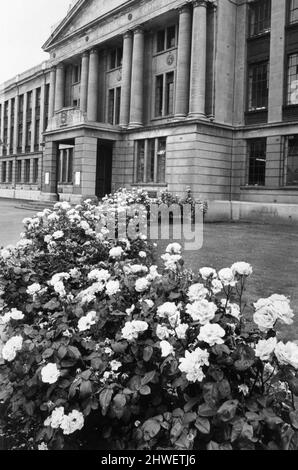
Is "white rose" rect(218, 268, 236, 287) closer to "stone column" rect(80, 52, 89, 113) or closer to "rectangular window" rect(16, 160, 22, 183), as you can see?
"stone column" rect(80, 52, 89, 113)

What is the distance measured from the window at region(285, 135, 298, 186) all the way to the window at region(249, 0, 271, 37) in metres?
7.14

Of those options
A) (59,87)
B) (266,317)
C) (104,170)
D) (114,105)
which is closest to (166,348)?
(266,317)

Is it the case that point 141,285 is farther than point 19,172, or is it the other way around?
point 19,172

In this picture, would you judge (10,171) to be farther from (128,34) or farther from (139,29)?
(139,29)

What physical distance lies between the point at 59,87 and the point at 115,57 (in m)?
8.27

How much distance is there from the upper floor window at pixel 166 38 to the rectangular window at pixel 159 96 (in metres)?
2.06

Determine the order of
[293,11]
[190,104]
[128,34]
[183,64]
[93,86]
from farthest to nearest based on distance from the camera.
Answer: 1. [93,86]
2. [128,34]
3. [183,64]
4. [190,104]
5. [293,11]

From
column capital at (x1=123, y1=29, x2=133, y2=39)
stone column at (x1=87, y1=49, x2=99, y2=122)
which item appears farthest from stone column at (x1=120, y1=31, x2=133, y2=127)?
stone column at (x1=87, y1=49, x2=99, y2=122)

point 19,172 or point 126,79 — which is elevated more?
point 126,79

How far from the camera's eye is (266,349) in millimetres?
2451

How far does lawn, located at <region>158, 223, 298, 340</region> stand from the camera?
25.7ft

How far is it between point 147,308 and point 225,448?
1198 mm

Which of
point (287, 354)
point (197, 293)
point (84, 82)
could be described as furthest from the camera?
point (84, 82)
